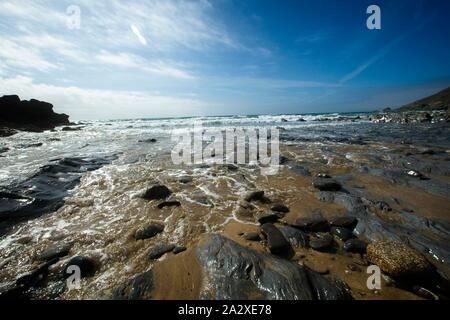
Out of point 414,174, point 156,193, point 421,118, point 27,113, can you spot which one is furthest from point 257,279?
point 27,113

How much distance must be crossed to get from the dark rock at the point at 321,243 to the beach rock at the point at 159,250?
2549 mm

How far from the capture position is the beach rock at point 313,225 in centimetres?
462

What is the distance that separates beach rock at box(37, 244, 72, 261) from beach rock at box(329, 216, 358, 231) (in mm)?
5226

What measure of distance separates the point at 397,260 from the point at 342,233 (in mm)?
1133

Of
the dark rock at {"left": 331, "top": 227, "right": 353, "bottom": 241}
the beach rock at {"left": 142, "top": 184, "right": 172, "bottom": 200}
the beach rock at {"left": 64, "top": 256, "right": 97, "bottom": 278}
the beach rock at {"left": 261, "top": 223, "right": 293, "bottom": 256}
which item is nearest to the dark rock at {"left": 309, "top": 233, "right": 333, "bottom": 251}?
the dark rock at {"left": 331, "top": 227, "right": 353, "bottom": 241}

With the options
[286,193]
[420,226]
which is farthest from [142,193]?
[420,226]

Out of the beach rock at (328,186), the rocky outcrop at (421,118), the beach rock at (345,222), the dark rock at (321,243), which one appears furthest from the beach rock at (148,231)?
the rocky outcrop at (421,118)

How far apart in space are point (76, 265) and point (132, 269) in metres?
0.91

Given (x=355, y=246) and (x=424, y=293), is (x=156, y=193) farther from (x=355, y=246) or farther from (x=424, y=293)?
(x=424, y=293)

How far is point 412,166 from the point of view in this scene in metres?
8.94

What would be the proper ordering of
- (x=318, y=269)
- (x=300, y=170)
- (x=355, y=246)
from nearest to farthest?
1. (x=318, y=269)
2. (x=355, y=246)
3. (x=300, y=170)

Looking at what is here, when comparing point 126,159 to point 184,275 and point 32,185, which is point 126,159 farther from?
point 184,275

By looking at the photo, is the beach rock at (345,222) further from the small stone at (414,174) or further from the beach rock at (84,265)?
the small stone at (414,174)

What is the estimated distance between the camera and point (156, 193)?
6.53m
